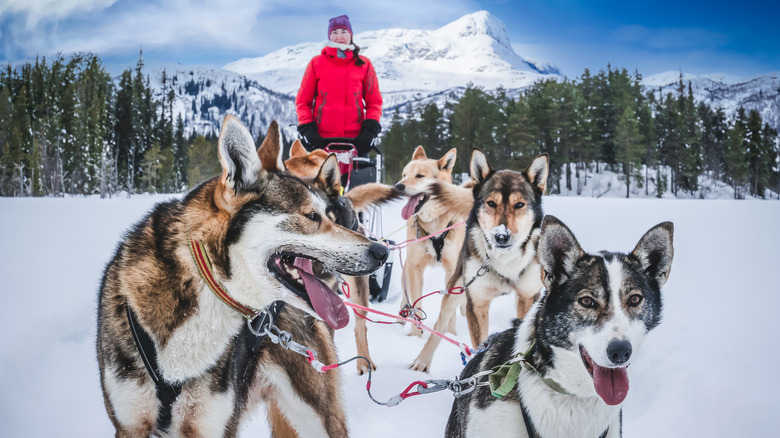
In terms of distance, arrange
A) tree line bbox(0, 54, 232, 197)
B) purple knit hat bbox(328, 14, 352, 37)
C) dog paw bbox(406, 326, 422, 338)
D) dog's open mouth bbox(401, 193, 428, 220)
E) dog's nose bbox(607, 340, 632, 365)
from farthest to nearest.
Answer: tree line bbox(0, 54, 232, 197)
dog's open mouth bbox(401, 193, 428, 220)
dog paw bbox(406, 326, 422, 338)
purple knit hat bbox(328, 14, 352, 37)
dog's nose bbox(607, 340, 632, 365)

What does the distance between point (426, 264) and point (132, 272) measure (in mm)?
3874

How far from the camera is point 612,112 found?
137 ft

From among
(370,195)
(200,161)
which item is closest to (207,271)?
(370,195)

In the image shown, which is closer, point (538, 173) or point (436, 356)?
point (538, 173)

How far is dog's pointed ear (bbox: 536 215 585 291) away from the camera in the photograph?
1894mm

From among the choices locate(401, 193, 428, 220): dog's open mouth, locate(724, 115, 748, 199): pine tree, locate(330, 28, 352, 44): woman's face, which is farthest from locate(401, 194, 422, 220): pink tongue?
locate(724, 115, 748, 199): pine tree

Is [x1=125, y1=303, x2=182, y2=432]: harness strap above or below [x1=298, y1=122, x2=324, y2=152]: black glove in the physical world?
below

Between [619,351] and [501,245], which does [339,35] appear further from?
[619,351]

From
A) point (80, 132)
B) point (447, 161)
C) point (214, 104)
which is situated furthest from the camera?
point (214, 104)

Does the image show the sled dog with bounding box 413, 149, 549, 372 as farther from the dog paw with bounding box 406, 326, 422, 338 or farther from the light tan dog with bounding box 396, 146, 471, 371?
the dog paw with bounding box 406, 326, 422, 338

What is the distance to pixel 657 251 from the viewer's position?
191 cm

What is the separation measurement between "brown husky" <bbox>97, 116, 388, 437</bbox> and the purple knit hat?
336 centimetres

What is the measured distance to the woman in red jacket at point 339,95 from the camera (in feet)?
16.3

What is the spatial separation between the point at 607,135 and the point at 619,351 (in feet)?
148
